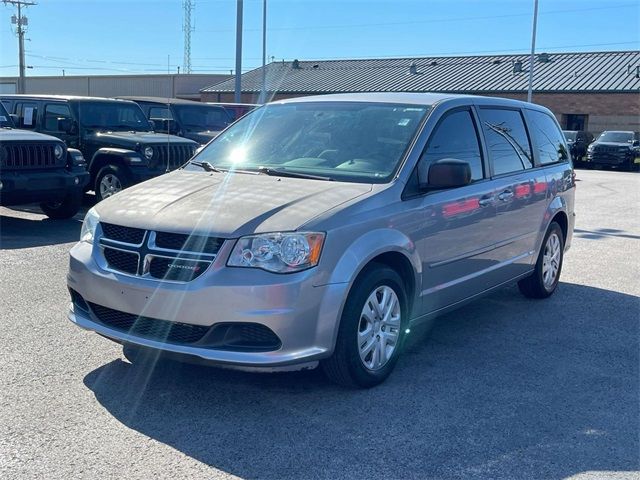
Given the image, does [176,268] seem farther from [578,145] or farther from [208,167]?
[578,145]

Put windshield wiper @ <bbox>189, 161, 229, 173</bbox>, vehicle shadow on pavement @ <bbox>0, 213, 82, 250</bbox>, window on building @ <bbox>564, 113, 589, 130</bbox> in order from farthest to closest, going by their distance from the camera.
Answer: window on building @ <bbox>564, 113, 589, 130</bbox>
vehicle shadow on pavement @ <bbox>0, 213, 82, 250</bbox>
windshield wiper @ <bbox>189, 161, 229, 173</bbox>

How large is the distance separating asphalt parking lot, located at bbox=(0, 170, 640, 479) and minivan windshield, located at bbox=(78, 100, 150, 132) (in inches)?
263

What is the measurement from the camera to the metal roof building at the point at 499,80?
131 feet

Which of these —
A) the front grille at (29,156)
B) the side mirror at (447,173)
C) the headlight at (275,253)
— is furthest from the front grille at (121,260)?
the front grille at (29,156)

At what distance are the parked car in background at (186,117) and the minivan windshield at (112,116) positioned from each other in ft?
5.50

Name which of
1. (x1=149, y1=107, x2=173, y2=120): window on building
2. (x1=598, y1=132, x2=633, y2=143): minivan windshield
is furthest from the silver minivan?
(x1=598, y1=132, x2=633, y2=143): minivan windshield

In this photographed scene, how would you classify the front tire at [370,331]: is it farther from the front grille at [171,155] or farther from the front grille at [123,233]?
the front grille at [171,155]

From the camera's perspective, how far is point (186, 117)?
630 inches

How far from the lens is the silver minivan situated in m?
4.12

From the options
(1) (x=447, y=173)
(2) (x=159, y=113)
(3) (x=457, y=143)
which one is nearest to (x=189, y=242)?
(1) (x=447, y=173)

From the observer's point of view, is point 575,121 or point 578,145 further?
point 575,121

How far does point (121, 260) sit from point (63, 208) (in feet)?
23.5

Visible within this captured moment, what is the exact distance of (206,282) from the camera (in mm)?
4074

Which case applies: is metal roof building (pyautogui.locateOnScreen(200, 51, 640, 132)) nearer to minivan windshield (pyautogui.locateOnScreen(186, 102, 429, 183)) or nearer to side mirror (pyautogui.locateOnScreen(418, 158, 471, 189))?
minivan windshield (pyautogui.locateOnScreen(186, 102, 429, 183))
